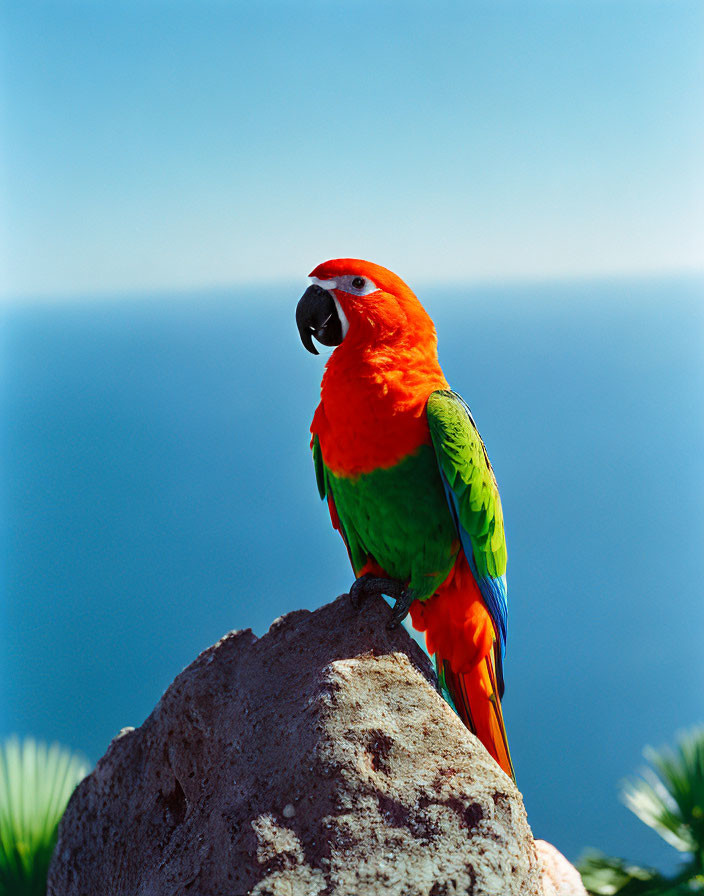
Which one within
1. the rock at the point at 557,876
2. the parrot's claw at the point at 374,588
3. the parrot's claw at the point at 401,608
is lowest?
the rock at the point at 557,876

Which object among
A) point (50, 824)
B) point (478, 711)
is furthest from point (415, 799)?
point (50, 824)

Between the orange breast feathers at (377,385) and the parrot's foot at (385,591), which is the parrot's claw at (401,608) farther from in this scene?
the orange breast feathers at (377,385)

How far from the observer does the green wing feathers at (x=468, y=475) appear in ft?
5.67

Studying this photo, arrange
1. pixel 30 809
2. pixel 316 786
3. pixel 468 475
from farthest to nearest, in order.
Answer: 1. pixel 30 809
2. pixel 468 475
3. pixel 316 786

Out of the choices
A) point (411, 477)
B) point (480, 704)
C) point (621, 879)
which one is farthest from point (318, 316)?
point (621, 879)

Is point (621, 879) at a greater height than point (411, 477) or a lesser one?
lesser

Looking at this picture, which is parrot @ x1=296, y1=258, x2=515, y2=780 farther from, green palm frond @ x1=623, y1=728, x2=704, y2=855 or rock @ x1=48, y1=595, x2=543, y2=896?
green palm frond @ x1=623, y1=728, x2=704, y2=855

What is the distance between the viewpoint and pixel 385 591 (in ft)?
5.99

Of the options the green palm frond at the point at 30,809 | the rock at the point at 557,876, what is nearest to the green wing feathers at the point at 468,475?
the rock at the point at 557,876

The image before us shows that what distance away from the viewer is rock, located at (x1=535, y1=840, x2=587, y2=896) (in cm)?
184

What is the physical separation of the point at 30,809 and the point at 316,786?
2091 millimetres

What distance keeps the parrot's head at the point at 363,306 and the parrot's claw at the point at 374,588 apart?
0.59 meters

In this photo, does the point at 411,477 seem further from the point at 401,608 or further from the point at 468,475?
the point at 401,608

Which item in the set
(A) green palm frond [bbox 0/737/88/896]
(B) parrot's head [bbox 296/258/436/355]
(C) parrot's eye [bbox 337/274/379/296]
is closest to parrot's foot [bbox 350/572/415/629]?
(B) parrot's head [bbox 296/258/436/355]
